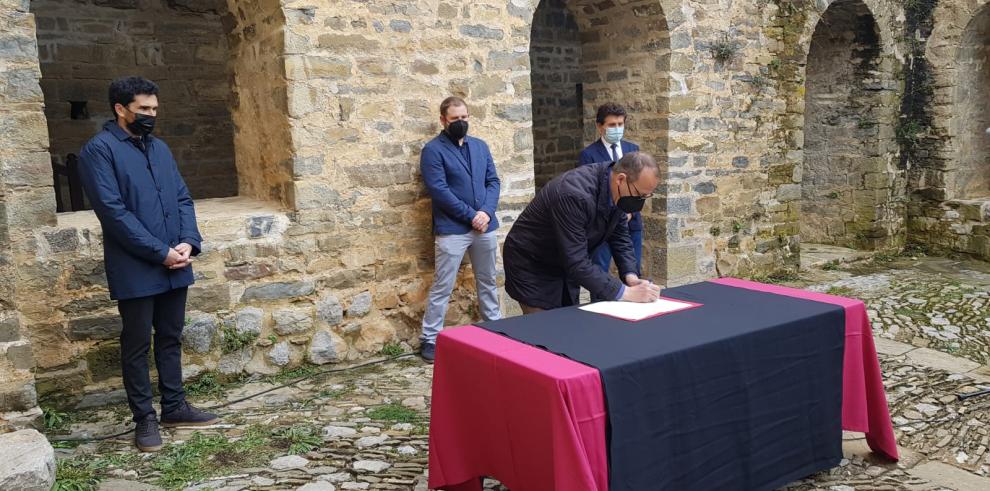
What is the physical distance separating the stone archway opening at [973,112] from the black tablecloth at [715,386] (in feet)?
21.3

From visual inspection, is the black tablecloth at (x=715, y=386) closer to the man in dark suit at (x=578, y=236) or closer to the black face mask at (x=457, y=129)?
the man in dark suit at (x=578, y=236)

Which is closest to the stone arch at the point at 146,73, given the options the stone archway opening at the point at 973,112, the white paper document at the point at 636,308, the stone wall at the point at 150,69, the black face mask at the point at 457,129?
the stone wall at the point at 150,69

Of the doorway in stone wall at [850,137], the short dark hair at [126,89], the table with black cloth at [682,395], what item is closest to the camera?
the table with black cloth at [682,395]

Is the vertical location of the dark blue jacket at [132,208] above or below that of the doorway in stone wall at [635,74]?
below

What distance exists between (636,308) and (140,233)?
7.28ft

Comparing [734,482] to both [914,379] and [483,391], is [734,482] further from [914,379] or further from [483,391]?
[914,379]

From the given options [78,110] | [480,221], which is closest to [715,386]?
[480,221]

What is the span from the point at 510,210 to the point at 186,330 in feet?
7.59

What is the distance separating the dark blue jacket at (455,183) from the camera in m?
4.86

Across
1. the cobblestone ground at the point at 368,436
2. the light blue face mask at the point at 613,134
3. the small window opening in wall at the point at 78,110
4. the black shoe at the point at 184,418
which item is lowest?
the cobblestone ground at the point at 368,436

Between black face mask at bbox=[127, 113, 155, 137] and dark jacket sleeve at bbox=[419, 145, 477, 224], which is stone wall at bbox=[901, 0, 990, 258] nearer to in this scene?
dark jacket sleeve at bbox=[419, 145, 477, 224]

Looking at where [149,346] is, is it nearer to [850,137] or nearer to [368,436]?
[368,436]

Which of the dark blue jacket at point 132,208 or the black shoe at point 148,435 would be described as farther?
the black shoe at point 148,435

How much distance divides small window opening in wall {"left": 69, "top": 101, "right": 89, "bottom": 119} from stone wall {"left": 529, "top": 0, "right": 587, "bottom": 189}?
17.3ft
